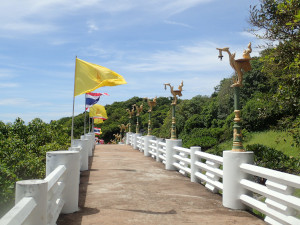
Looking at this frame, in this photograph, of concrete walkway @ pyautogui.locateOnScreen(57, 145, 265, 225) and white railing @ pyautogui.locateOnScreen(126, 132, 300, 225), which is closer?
white railing @ pyautogui.locateOnScreen(126, 132, 300, 225)

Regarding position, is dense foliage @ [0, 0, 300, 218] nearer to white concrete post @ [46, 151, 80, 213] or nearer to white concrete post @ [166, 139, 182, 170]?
white concrete post @ [46, 151, 80, 213]

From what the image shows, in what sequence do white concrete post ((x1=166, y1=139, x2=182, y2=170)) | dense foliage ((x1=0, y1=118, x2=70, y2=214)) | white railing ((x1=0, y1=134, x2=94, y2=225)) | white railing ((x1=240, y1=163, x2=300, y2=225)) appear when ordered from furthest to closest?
white concrete post ((x1=166, y1=139, x2=182, y2=170)) < dense foliage ((x1=0, y1=118, x2=70, y2=214)) < white railing ((x1=240, y1=163, x2=300, y2=225)) < white railing ((x1=0, y1=134, x2=94, y2=225))

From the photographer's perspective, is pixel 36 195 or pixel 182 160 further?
pixel 182 160

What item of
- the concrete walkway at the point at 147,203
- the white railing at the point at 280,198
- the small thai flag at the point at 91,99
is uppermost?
the small thai flag at the point at 91,99

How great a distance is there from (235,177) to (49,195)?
3.82 meters

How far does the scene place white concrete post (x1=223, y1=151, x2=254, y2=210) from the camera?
6586 mm

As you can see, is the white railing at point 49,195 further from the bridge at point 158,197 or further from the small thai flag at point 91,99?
the small thai flag at point 91,99

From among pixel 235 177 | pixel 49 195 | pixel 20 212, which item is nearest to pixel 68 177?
pixel 49 195

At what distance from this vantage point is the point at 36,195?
12.0ft

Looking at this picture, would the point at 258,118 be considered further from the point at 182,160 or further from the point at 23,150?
the point at 23,150

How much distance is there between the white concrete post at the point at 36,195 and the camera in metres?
3.59

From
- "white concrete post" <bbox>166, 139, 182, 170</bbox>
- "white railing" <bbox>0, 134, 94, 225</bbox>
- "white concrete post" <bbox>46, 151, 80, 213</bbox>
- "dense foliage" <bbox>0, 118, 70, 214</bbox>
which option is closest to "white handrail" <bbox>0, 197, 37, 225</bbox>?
"white railing" <bbox>0, 134, 94, 225</bbox>

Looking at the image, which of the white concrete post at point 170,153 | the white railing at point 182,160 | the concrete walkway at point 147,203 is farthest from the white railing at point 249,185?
the white concrete post at point 170,153

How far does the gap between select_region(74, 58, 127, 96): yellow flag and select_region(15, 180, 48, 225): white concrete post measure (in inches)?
234
